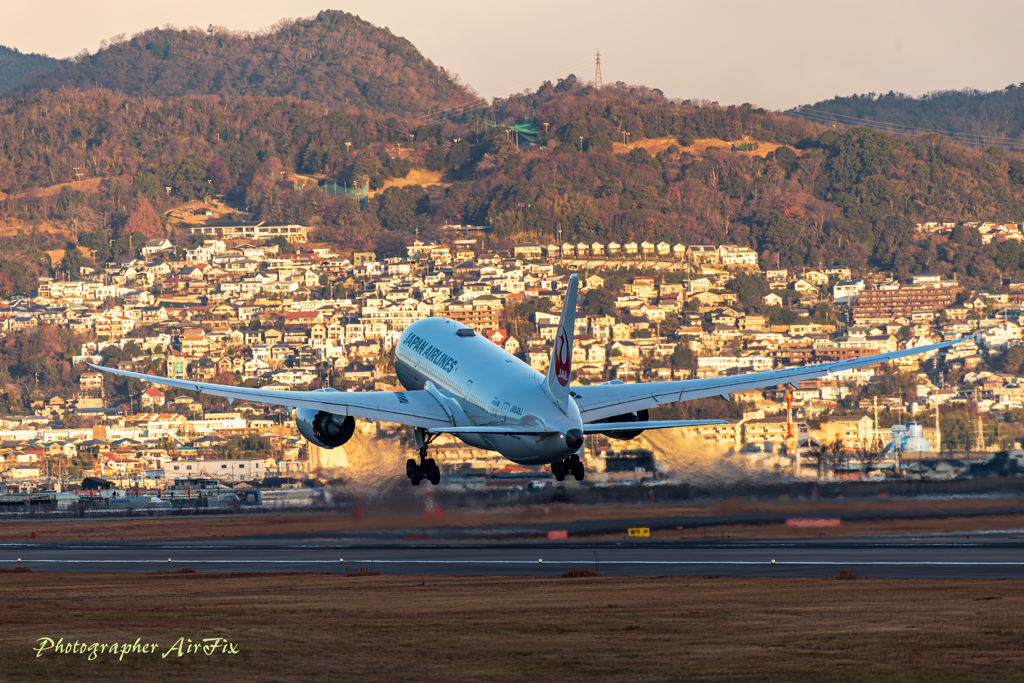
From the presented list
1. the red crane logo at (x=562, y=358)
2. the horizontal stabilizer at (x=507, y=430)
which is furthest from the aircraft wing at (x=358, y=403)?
the red crane logo at (x=562, y=358)

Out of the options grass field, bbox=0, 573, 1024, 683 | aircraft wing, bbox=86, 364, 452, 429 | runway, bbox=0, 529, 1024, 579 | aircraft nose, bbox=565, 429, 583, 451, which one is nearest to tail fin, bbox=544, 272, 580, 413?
aircraft nose, bbox=565, 429, 583, 451

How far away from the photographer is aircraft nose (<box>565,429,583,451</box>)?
Result: 50812 mm

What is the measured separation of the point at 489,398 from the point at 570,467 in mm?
4585

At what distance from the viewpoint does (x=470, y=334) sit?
210ft

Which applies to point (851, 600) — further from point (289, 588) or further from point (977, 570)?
point (289, 588)

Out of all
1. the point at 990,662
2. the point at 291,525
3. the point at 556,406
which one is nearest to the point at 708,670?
the point at 990,662

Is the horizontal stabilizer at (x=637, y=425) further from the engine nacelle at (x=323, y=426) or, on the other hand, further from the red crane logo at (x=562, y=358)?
the engine nacelle at (x=323, y=426)

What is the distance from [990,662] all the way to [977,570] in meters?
24.5

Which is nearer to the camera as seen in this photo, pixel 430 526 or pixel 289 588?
pixel 289 588

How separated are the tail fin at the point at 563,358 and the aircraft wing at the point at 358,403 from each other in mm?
8924

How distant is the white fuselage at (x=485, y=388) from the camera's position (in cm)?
5175

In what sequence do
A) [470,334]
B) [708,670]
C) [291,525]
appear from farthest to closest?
[291,525], [470,334], [708,670]

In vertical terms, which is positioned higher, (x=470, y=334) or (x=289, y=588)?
(x=470, y=334)

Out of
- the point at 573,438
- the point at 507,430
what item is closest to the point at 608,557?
the point at 573,438
